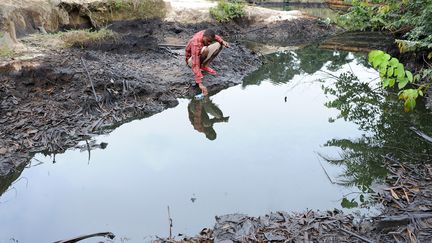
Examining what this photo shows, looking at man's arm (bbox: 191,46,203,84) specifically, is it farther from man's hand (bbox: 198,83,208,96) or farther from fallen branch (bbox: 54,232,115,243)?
fallen branch (bbox: 54,232,115,243)

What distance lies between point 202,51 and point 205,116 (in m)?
1.67

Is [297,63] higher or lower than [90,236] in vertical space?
higher

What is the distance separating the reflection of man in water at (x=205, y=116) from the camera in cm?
686

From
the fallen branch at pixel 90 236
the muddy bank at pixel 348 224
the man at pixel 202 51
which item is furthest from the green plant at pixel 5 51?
the muddy bank at pixel 348 224

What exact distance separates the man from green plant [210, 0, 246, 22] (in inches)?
301

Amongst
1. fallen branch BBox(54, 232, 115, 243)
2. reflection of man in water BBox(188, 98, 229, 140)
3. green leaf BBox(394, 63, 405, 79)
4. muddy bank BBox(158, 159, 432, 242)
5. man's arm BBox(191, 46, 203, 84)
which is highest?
green leaf BBox(394, 63, 405, 79)

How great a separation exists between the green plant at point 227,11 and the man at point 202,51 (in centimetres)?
763

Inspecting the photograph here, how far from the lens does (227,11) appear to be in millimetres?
16422

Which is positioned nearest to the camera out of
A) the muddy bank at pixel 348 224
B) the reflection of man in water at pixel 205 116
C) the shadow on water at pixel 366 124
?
the muddy bank at pixel 348 224

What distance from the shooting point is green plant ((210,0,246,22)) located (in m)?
16.1

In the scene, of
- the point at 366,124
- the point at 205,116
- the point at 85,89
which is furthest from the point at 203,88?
the point at 366,124

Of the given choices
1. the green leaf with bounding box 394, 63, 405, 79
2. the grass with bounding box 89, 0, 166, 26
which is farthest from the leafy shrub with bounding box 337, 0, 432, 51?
the grass with bounding box 89, 0, 166, 26

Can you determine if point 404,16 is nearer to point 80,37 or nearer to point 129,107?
point 129,107

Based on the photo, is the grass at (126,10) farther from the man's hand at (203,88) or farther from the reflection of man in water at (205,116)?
the reflection of man in water at (205,116)
